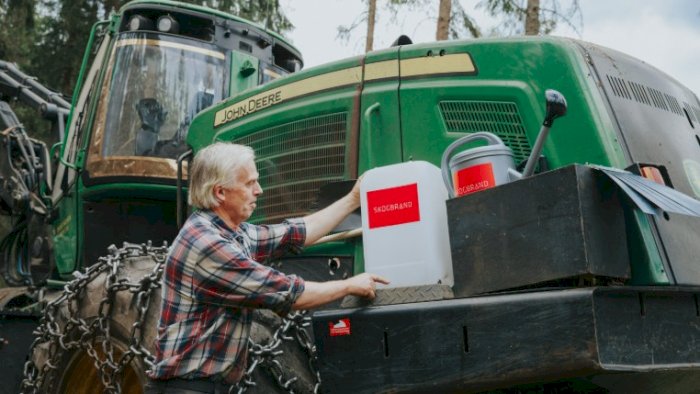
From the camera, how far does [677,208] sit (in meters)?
2.91

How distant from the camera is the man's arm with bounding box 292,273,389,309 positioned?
3.10 metres

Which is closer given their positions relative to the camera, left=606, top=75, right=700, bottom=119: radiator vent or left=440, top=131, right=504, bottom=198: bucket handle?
left=440, top=131, right=504, bottom=198: bucket handle

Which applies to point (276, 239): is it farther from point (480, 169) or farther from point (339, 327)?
point (480, 169)

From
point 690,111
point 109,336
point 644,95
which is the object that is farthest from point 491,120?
point 109,336

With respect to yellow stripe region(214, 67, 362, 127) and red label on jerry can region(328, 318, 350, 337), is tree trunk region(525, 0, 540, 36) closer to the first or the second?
yellow stripe region(214, 67, 362, 127)

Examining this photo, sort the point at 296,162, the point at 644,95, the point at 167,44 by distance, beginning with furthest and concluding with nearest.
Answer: the point at 167,44 → the point at 296,162 → the point at 644,95

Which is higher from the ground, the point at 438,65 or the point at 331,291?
the point at 438,65

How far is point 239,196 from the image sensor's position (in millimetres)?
3258

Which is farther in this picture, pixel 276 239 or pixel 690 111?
pixel 690 111

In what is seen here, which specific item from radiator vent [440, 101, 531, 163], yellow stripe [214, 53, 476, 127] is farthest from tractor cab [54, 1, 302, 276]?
radiator vent [440, 101, 531, 163]

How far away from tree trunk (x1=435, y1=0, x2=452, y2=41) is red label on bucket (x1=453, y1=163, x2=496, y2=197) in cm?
802

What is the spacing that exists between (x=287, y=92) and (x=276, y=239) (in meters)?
0.98

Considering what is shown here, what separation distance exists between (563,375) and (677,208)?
0.68m

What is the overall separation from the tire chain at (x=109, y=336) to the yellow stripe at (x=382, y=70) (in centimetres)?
107
